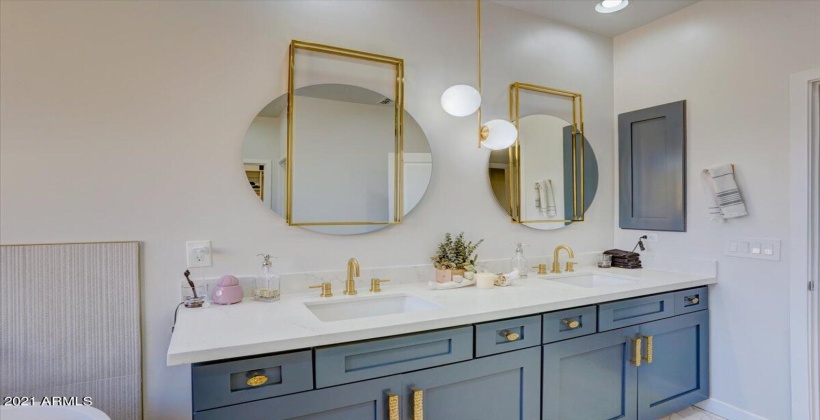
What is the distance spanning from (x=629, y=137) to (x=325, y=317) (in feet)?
7.93

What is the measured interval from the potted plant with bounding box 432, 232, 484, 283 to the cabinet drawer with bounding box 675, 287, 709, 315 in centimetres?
117

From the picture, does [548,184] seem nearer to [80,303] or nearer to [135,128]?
[135,128]

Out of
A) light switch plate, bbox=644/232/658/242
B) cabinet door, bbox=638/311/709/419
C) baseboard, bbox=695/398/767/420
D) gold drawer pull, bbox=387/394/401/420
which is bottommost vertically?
baseboard, bbox=695/398/767/420

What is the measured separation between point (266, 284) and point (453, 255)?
981 millimetres

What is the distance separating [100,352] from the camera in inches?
64.1

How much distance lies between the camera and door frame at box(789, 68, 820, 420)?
82.6 inches

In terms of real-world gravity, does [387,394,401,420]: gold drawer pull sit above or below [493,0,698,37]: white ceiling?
below

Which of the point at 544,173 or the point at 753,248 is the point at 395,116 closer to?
the point at 544,173

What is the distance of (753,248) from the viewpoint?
2.30 meters

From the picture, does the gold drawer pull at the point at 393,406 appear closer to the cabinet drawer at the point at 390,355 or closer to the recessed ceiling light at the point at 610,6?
the cabinet drawer at the point at 390,355

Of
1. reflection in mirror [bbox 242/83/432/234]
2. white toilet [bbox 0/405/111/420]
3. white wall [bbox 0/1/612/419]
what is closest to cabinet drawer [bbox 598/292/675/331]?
white wall [bbox 0/1/612/419]

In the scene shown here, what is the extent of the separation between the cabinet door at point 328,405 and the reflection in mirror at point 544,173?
1.47 m

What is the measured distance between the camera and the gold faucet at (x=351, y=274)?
1956 millimetres

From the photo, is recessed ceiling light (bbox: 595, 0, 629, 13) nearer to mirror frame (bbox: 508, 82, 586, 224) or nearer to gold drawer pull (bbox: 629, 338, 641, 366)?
mirror frame (bbox: 508, 82, 586, 224)
